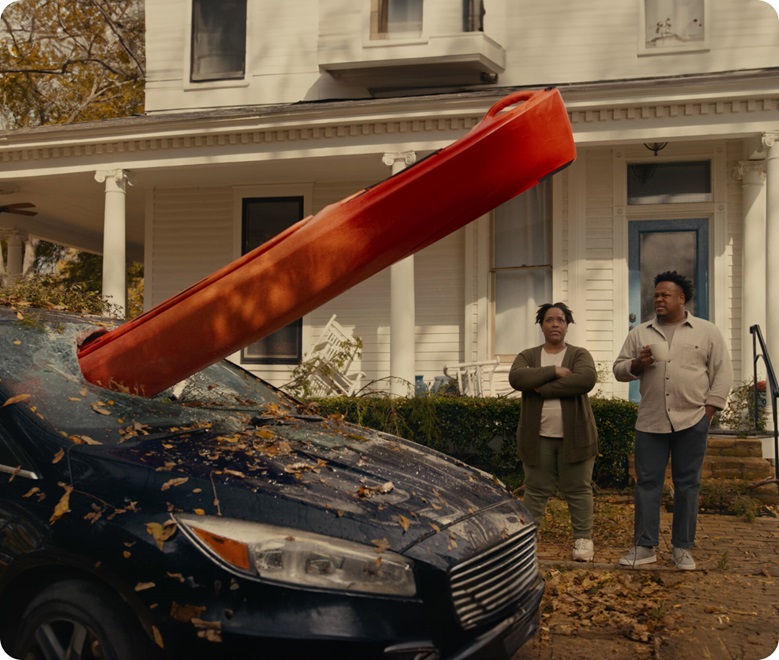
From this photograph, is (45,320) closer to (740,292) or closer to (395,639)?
(395,639)

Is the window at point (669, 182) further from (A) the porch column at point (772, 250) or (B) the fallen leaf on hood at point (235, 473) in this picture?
(B) the fallen leaf on hood at point (235, 473)

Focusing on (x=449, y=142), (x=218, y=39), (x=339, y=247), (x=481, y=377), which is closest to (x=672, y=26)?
(x=449, y=142)

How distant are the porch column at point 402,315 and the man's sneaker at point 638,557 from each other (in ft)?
17.4

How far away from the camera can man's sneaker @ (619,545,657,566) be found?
21.2ft

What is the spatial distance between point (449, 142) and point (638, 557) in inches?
253

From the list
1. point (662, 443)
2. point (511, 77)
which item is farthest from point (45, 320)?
point (511, 77)

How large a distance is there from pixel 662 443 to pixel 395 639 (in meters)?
3.82

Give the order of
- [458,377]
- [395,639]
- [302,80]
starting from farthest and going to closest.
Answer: [302,80], [458,377], [395,639]

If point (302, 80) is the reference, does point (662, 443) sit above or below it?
below

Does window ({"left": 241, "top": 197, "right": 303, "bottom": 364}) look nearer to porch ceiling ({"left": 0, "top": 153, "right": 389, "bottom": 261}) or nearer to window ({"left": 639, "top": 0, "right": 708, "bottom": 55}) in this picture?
porch ceiling ({"left": 0, "top": 153, "right": 389, "bottom": 261})

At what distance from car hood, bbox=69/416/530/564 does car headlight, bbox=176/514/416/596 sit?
41 millimetres

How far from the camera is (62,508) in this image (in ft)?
11.3

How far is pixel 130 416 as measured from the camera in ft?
13.3

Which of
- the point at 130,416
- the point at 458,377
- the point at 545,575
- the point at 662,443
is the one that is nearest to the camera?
the point at 130,416
